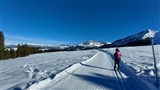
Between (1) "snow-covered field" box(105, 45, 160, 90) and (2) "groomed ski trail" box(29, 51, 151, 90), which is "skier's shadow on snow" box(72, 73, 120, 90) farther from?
(1) "snow-covered field" box(105, 45, 160, 90)

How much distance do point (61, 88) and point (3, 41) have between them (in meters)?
57.9

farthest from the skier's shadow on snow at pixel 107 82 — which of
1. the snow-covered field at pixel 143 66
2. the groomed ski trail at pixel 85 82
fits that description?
the snow-covered field at pixel 143 66

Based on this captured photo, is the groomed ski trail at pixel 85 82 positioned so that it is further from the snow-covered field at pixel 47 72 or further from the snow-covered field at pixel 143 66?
the snow-covered field at pixel 143 66

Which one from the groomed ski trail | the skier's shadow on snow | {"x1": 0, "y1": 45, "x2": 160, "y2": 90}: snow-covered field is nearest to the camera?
the groomed ski trail

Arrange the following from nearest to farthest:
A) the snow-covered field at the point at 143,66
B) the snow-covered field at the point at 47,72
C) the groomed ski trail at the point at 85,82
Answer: the groomed ski trail at the point at 85,82 → the snow-covered field at the point at 47,72 → the snow-covered field at the point at 143,66

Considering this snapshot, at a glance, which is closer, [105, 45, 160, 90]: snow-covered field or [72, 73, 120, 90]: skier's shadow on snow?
[72, 73, 120, 90]: skier's shadow on snow

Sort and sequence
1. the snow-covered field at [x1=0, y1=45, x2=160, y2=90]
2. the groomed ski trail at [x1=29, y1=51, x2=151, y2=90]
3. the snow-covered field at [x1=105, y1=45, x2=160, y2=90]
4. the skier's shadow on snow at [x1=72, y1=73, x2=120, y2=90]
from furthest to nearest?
the snow-covered field at [x1=105, y1=45, x2=160, y2=90] < the snow-covered field at [x1=0, y1=45, x2=160, y2=90] < the skier's shadow on snow at [x1=72, y1=73, x2=120, y2=90] < the groomed ski trail at [x1=29, y1=51, x2=151, y2=90]

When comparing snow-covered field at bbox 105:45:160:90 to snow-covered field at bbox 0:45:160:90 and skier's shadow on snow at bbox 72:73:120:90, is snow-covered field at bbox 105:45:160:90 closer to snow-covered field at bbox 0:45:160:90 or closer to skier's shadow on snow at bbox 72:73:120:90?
snow-covered field at bbox 0:45:160:90

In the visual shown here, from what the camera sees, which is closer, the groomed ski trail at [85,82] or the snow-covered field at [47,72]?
the groomed ski trail at [85,82]

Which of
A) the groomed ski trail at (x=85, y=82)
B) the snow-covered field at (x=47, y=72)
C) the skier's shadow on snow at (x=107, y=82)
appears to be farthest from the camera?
the snow-covered field at (x=47, y=72)

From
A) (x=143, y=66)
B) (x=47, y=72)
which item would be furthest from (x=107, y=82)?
(x=143, y=66)

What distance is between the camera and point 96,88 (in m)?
4.95

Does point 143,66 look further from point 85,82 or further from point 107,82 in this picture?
point 85,82

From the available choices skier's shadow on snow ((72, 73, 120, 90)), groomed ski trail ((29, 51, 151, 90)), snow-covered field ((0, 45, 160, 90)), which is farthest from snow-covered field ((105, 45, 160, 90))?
skier's shadow on snow ((72, 73, 120, 90))
